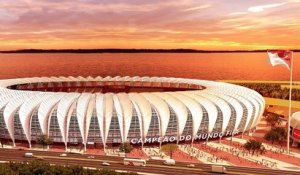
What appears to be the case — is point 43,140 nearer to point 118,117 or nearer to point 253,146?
point 118,117

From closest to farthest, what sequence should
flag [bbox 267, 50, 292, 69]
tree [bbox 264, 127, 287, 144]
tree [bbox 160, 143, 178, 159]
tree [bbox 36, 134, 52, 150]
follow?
tree [bbox 160, 143, 178, 159]
tree [bbox 36, 134, 52, 150]
flag [bbox 267, 50, 292, 69]
tree [bbox 264, 127, 287, 144]

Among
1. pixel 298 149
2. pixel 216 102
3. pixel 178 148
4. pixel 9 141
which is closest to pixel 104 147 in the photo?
pixel 178 148

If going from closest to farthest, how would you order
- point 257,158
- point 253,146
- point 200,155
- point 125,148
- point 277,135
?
point 125,148, point 257,158, point 200,155, point 253,146, point 277,135

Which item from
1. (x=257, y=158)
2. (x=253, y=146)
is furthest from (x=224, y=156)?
(x=253, y=146)

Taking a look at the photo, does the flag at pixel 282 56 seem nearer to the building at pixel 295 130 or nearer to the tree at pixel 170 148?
the building at pixel 295 130

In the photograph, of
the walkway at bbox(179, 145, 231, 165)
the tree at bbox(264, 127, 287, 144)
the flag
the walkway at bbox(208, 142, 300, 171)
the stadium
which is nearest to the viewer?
the walkway at bbox(208, 142, 300, 171)

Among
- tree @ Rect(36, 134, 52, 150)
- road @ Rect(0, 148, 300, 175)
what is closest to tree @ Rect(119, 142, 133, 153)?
road @ Rect(0, 148, 300, 175)

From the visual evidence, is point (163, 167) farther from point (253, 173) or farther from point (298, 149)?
point (298, 149)

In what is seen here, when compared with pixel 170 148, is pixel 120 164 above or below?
below

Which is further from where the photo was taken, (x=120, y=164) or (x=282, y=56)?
(x=282, y=56)

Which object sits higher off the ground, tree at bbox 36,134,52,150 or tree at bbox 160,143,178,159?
tree at bbox 36,134,52,150

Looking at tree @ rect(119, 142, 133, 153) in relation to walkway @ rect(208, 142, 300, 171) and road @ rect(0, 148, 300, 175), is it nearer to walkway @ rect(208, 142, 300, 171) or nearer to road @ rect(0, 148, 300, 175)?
road @ rect(0, 148, 300, 175)

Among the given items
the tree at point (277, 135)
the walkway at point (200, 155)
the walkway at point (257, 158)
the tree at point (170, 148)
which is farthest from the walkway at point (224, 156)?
the tree at point (277, 135)
